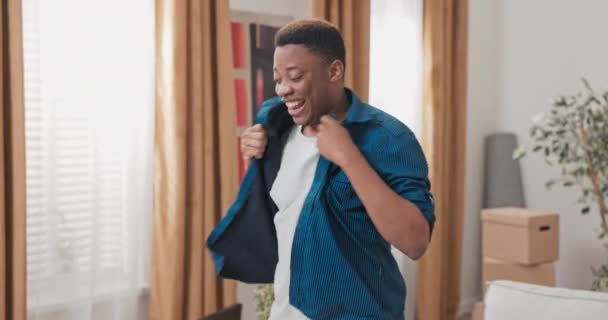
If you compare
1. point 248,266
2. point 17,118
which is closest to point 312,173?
point 248,266

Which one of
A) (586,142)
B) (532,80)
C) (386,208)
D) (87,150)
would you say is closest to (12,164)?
(87,150)

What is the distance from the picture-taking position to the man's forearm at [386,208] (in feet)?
3.79

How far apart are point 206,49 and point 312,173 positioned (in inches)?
71.4

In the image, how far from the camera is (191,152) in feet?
9.89

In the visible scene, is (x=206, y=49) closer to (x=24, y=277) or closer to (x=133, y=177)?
(x=133, y=177)

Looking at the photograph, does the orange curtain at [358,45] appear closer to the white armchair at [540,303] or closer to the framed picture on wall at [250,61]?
the framed picture on wall at [250,61]

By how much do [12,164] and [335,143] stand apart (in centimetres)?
167

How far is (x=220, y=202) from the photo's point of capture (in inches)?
123

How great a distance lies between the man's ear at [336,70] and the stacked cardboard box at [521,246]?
2.63 meters

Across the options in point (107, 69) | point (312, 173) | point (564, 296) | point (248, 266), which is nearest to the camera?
point (312, 173)

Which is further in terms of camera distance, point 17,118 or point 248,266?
point 17,118

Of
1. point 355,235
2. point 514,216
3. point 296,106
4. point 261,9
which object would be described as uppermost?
point 261,9

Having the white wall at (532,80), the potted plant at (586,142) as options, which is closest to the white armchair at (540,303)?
the potted plant at (586,142)

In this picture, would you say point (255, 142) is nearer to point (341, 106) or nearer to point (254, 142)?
point (254, 142)
